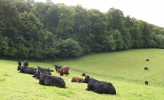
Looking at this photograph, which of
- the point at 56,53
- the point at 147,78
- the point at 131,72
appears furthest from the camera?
the point at 56,53

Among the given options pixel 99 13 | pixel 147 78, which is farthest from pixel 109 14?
pixel 147 78

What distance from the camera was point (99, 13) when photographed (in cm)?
7831

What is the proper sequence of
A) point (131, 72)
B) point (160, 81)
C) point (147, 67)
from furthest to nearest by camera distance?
point (147, 67) < point (131, 72) < point (160, 81)

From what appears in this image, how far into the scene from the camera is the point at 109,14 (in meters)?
82.1

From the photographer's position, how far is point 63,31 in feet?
221

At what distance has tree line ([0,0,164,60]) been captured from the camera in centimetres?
4994

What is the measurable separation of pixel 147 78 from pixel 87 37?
107 feet

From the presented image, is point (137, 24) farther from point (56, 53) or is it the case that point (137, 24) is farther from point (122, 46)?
point (56, 53)

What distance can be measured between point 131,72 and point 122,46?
95.7ft

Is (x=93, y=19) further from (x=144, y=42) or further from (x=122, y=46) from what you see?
(x=144, y=42)

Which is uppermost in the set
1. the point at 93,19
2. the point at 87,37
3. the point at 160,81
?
the point at 93,19

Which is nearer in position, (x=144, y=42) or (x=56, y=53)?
(x=56, y=53)

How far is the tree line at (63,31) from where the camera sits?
49.9 meters

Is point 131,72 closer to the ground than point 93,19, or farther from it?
closer to the ground
